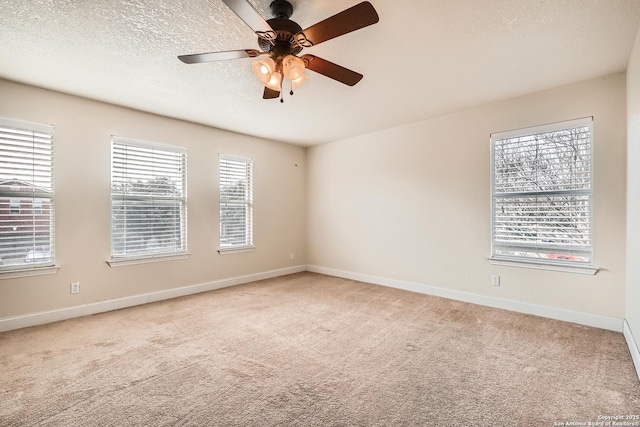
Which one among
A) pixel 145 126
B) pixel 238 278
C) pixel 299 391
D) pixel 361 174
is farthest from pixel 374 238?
pixel 145 126

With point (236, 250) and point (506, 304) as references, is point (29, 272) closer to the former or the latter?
point (236, 250)

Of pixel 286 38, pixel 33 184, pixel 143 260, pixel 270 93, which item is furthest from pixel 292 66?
pixel 143 260

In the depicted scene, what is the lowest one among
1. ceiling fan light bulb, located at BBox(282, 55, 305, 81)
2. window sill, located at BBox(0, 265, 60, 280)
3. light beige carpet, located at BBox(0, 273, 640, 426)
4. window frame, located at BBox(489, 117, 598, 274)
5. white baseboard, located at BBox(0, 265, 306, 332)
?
light beige carpet, located at BBox(0, 273, 640, 426)

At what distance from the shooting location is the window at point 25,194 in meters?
3.04

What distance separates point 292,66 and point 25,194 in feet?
10.6

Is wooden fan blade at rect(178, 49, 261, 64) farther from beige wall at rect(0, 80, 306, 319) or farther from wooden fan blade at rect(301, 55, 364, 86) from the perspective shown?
beige wall at rect(0, 80, 306, 319)

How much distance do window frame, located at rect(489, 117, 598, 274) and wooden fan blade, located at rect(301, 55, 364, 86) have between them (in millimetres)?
2440

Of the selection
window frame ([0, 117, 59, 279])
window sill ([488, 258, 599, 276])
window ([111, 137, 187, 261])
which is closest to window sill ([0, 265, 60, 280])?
window frame ([0, 117, 59, 279])

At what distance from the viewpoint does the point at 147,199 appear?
400 cm

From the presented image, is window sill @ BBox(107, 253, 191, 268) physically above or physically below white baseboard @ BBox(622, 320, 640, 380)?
above

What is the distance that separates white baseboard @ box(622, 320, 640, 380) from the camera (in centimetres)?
220

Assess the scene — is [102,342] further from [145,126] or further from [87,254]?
[145,126]

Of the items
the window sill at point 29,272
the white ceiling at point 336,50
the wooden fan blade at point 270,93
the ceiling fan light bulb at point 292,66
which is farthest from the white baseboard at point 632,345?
the window sill at point 29,272

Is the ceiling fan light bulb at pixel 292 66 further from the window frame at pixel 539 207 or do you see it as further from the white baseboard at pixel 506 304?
the white baseboard at pixel 506 304
